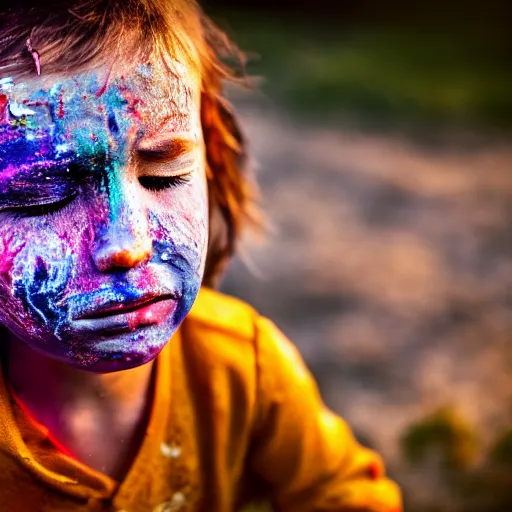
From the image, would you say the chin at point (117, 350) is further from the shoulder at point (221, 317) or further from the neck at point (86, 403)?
the shoulder at point (221, 317)

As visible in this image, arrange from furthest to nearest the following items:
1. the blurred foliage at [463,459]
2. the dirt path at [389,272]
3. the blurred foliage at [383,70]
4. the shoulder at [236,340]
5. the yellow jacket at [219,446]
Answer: the blurred foliage at [383,70]
the dirt path at [389,272]
the blurred foliage at [463,459]
the shoulder at [236,340]
the yellow jacket at [219,446]

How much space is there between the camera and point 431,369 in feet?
7.13

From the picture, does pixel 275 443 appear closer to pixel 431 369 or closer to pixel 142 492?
pixel 142 492

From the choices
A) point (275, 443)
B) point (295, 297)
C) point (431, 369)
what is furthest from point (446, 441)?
point (275, 443)

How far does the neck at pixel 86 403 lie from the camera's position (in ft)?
3.22

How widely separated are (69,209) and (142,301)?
0.11 m

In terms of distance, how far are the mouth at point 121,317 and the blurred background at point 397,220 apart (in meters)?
0.47

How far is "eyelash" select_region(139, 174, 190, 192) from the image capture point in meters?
0.86

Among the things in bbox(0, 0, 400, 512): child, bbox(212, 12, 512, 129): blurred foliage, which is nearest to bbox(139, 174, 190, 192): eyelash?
bbox(0, 0, 400, 512): child

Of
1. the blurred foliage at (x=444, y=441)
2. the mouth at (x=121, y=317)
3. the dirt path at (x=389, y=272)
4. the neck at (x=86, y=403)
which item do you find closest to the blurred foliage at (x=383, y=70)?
the dirt path at (x=389, y=272)

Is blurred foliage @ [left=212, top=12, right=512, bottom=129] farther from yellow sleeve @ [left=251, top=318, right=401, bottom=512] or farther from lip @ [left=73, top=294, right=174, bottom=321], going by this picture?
lip @ [left=73, top=294, right=174, bottom=321]

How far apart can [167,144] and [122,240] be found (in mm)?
116

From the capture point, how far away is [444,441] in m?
1.93

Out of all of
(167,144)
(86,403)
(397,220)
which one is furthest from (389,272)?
(167,144)
